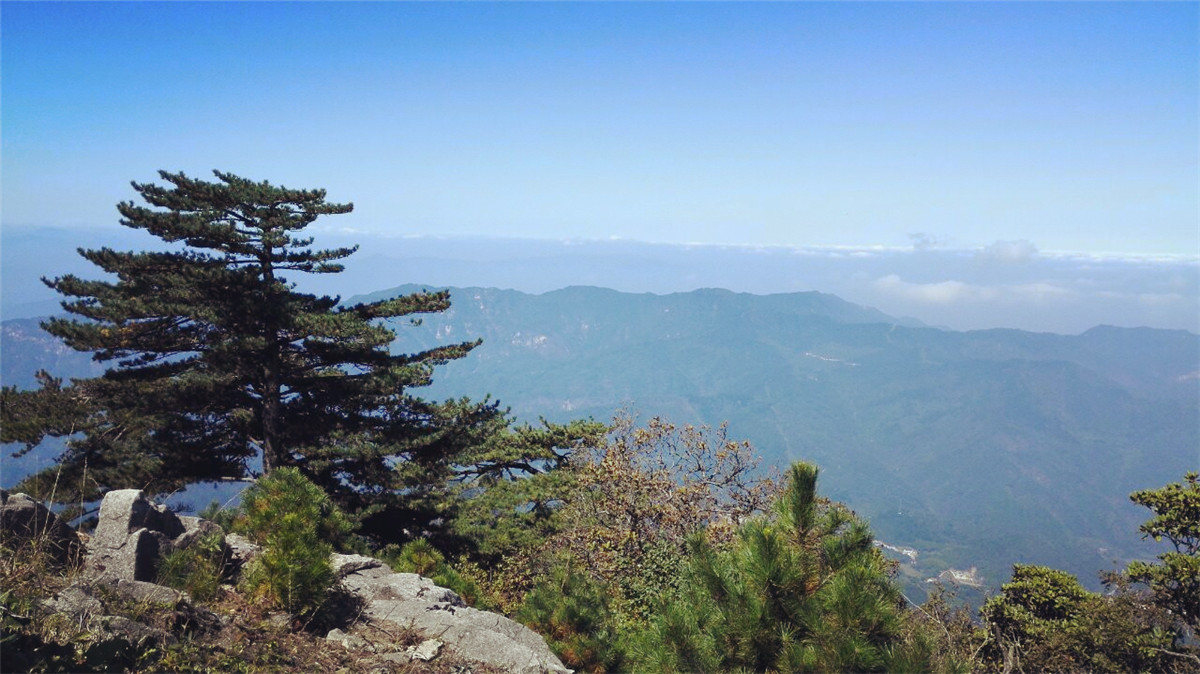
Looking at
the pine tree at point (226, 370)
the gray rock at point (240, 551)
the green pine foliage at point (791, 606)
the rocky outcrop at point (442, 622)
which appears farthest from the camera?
the pine tree at point (226, 370)

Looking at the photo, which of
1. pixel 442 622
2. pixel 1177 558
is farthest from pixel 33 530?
pixel 1177 558

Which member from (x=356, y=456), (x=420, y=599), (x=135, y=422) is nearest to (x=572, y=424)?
(x=356, y=456)

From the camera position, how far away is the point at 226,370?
1497 centimetres

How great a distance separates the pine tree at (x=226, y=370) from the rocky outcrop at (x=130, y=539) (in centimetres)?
831

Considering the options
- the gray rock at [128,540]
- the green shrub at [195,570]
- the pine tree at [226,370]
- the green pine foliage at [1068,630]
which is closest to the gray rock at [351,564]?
the green shrub at [195,570]

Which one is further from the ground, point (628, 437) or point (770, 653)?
point (770, 653)

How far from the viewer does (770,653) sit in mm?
4816

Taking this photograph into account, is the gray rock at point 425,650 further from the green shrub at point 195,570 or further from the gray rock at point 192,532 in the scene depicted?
the gray rock at point 192,532

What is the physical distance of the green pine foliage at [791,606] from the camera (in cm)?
448

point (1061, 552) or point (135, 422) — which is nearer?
point (135, 422)

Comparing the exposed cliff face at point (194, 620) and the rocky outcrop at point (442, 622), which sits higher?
the exposed cliff face at point (194, 620)

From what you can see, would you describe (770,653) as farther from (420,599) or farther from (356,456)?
(356,456)

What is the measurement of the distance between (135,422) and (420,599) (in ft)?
39.4

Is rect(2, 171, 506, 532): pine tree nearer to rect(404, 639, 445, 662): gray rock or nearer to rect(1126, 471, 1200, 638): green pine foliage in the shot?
rect(404, 639, 445, 662): gray rock
